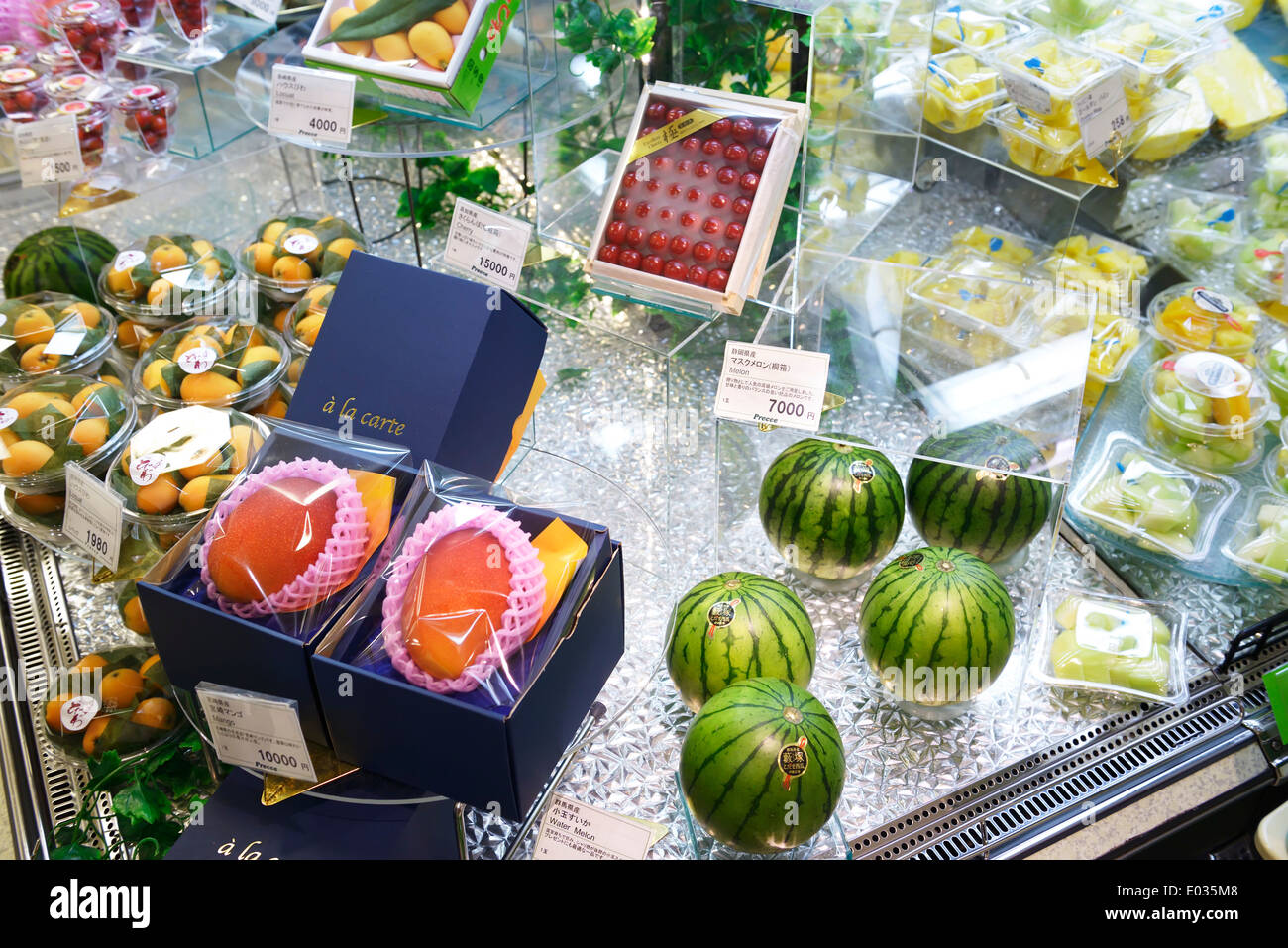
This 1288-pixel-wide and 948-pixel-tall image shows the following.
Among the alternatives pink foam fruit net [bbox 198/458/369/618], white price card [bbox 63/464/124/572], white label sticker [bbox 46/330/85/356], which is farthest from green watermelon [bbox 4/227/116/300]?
pink foam fruit net [bbox 198/458/369/618]

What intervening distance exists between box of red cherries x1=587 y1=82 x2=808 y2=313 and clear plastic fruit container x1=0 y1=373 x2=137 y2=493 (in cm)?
86

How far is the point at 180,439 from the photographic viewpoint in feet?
5.01

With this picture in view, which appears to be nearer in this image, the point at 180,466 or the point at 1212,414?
the point at 180,466

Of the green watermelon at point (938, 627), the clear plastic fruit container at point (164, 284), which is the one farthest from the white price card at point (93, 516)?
the green watermelon at point (938, 627)

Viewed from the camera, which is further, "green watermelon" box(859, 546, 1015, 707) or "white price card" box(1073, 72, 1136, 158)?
"white price card" box(1073, 72, 1136, 158)

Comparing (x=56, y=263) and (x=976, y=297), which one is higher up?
(x=976, y=297)

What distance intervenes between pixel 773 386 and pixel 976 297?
17.2 inches

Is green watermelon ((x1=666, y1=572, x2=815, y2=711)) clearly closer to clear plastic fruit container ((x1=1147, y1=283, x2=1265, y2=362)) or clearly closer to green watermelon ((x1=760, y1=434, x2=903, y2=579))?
green watermelon ((x1=760, y1=434, x2=903, y2=579))

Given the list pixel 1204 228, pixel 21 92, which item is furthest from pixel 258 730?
pixel 1204 228

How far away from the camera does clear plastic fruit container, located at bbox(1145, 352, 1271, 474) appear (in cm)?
180

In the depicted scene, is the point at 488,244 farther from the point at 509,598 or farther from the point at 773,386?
the point at 509,598

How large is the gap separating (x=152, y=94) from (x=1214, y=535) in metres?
2.38
